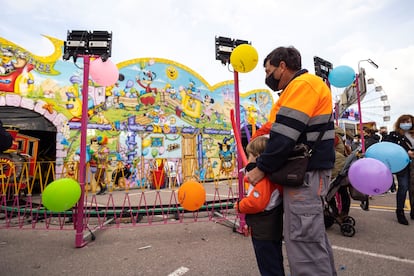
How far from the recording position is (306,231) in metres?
1.42

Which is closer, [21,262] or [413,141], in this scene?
[21,262]

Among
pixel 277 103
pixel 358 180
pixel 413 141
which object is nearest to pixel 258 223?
pixel 277 103

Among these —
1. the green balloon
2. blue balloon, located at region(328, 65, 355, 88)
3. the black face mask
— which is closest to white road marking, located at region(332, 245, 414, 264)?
the black face mask

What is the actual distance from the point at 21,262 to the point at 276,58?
4037 mm

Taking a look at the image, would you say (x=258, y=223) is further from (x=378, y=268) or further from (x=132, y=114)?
(x=132, y=114)

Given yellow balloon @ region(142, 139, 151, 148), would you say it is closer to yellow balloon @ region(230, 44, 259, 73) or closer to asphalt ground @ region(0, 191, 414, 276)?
asphalt ground @ region(0, 191, 414, 276)

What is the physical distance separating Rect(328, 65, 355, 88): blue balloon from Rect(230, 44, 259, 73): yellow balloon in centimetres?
242

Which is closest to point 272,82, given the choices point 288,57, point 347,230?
point 288,57

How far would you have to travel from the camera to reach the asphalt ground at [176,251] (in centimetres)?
274

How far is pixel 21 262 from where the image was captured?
308 cm

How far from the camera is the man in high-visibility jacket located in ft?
4.69

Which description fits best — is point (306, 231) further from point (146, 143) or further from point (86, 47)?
point (146, 143)

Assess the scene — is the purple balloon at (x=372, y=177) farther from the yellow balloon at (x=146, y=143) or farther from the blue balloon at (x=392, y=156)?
the yellow balloon at (x=146, y=143)

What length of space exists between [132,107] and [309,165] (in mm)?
11388
